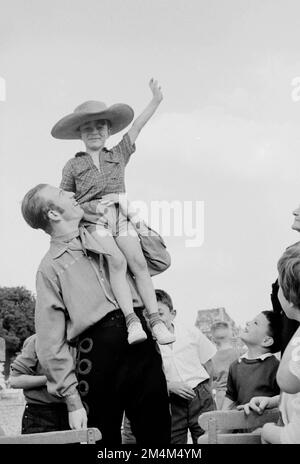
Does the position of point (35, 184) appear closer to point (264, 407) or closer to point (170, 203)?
point (170, 203)

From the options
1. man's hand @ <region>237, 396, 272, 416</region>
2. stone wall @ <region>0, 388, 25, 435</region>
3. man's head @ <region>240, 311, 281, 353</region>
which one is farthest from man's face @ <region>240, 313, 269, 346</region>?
stone wall @ <region>0, 388, 25, 435</region>

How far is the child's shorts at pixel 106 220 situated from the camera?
9.98ft

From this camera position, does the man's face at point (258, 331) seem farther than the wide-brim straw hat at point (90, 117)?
Yes

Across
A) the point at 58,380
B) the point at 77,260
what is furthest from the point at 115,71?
the point at 58,380

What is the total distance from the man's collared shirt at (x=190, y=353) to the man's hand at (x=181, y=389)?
108mm

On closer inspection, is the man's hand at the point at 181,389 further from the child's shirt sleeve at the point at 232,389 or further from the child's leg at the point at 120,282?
the child's leg at the point at 120,282

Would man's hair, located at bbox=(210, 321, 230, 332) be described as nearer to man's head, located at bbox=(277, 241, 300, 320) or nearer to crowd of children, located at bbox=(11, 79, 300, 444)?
crowd of children, located at bbox=(11, 79, 300, 444)

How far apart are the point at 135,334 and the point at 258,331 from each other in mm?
705

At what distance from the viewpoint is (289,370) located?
7.81 feet

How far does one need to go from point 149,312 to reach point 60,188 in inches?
24.1

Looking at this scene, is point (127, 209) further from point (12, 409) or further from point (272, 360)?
point (12, 409)

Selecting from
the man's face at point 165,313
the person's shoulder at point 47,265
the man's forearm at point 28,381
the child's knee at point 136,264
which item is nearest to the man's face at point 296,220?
the child's knee at point 136,264

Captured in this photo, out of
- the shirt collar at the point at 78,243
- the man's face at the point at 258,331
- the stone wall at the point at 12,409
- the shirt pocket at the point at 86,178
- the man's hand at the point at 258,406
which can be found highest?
the shirt pocket at the point at 86,178

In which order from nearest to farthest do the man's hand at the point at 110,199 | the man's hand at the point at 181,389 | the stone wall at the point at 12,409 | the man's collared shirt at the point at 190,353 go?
the man's hand at the point at 110,199, the man's hand at the point at 181,389, the man's collared shirt at the point at 190,353, the stone wall at the point at 12,409
